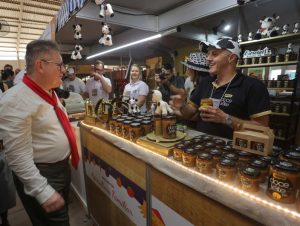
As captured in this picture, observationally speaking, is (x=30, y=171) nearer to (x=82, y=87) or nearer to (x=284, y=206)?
(x=284, y=206)

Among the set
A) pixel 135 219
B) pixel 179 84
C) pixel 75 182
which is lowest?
pixel 75 182

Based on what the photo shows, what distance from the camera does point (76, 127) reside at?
8.48 ft

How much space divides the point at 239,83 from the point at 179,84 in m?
1.71

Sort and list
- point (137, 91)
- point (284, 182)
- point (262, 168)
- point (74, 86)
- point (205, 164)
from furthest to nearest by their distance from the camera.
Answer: point (74, 86), point (137, 91), point (205, 164), point (262, 168), point (284, 182)

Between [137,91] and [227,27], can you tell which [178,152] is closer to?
[137,91]

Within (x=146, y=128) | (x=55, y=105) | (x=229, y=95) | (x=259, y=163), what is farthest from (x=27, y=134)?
(x=229, y=95)

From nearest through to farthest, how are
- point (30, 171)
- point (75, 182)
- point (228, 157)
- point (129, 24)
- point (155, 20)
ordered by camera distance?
point (228, 157), point (30, 171), point (75, 182), point (129, 24), point (155, 20)

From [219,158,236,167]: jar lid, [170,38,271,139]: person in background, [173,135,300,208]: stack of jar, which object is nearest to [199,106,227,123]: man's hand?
[170,38,271,139]: person in background

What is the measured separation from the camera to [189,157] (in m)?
1.05

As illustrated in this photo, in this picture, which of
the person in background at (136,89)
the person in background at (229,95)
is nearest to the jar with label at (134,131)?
the person in background at (229,95)

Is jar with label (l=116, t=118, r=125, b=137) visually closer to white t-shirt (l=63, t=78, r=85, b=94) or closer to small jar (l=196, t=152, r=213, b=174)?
small jar (l=196, t=152, r=213, b=174)

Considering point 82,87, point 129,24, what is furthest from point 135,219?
point 129,24

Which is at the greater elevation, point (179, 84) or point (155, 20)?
point (155, 20)

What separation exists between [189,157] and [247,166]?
0.89 ft
